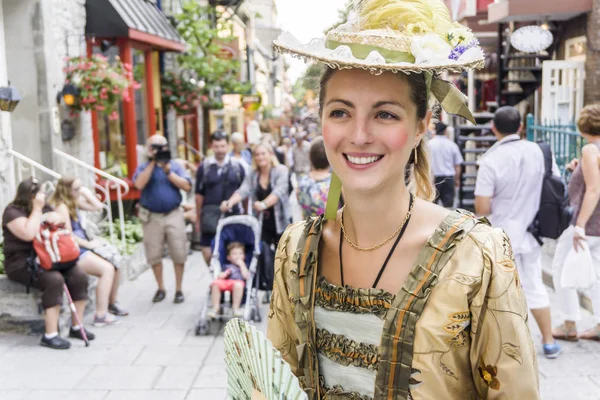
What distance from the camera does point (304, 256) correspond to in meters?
1.92

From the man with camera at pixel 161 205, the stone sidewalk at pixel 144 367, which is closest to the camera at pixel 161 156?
the man with camera at pixel 161 205

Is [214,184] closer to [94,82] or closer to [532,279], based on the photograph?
[94,82]

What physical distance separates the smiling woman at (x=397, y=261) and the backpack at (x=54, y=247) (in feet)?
14.8

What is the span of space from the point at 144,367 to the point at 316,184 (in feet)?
7.27

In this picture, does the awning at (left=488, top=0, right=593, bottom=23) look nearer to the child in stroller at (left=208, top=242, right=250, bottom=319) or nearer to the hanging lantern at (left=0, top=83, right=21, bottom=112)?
the child in stroller at (left=208, top=242, right=250, bottom=319)

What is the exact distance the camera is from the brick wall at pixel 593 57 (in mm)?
11844

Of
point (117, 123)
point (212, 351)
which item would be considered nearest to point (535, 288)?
point (212, 351)

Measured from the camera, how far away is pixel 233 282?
21.4ft

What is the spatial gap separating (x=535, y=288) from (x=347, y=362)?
12.8ft

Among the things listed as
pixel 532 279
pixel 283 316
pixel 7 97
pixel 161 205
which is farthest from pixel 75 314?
pixel 283 316

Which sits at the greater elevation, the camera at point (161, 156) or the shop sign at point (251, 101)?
the shop sign at point (251, 101)

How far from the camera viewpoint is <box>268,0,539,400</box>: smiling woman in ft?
5.26

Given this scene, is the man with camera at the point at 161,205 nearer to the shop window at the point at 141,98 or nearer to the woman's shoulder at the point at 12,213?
the woman's shoulder at the point at 12,213

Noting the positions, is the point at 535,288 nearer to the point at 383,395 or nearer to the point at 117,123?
the point at 383,395
